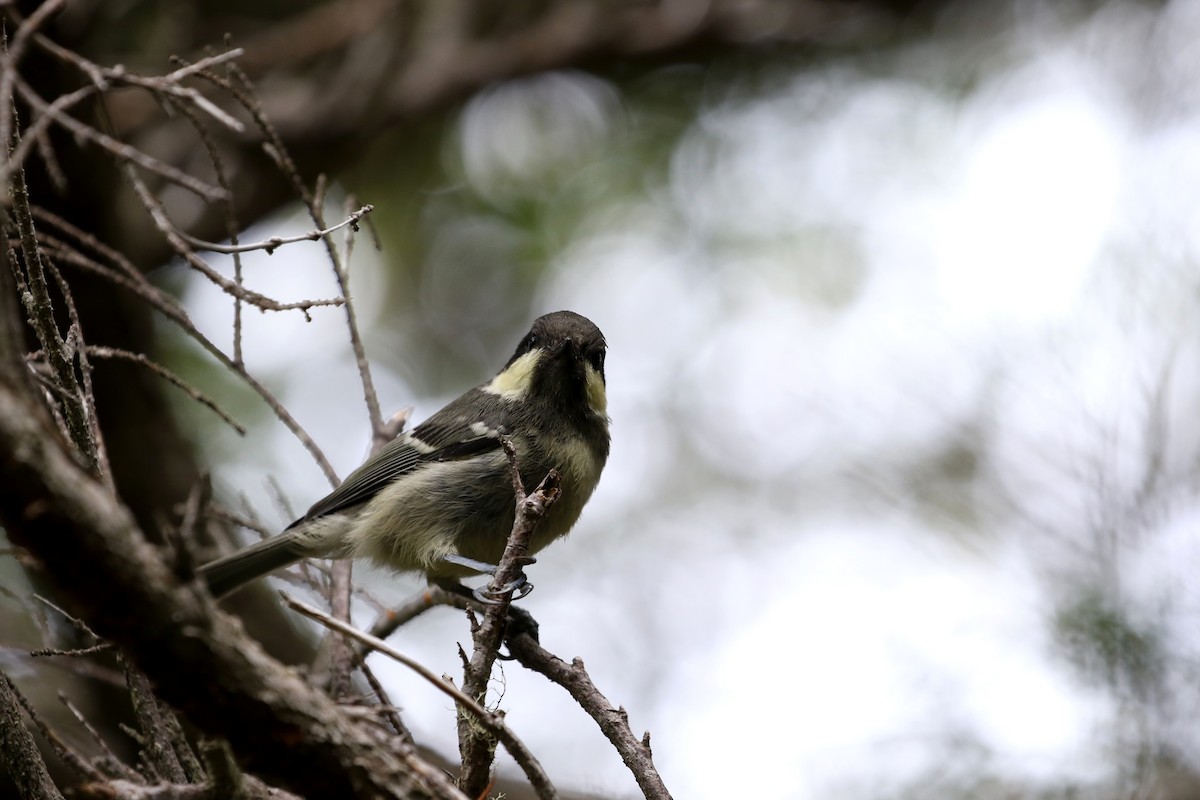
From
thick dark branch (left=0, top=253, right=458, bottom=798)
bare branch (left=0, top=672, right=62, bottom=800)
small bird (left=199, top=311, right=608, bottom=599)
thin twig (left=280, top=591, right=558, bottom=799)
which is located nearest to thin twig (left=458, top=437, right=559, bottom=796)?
thin twig (left=280, top=591, right=558, bottom=799)

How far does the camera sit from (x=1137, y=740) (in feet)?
10.8

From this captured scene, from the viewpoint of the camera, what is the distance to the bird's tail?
343cm

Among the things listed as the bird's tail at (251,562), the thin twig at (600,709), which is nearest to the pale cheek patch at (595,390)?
the bird's tail at (251,562)

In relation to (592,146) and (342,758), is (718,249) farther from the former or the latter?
(342,758)

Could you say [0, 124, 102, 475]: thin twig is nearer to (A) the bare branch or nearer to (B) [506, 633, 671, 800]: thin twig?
(A) the bare branch

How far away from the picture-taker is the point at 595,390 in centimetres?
438

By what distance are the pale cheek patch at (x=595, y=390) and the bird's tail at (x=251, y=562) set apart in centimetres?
128

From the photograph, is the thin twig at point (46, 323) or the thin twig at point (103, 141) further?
the thin twig at point (46, 323)

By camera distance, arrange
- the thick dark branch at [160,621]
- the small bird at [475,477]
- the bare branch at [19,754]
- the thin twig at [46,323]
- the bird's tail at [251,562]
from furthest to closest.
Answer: the small bird at [475,477], the bird's tail at [251,562], the bare branch at [19,754], the thin twig at [46,323], the thick dark branch at [160,621]

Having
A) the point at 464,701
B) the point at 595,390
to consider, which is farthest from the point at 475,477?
the point at 464,701

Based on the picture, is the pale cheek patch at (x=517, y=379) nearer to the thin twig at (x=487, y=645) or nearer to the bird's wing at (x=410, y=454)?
the bird's wing at (x=410, y=454)

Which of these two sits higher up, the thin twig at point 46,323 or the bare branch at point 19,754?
the thin twig at point 46,323

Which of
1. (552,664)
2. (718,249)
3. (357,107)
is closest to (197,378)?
(357,107)

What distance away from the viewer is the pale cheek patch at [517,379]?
14.1ft
